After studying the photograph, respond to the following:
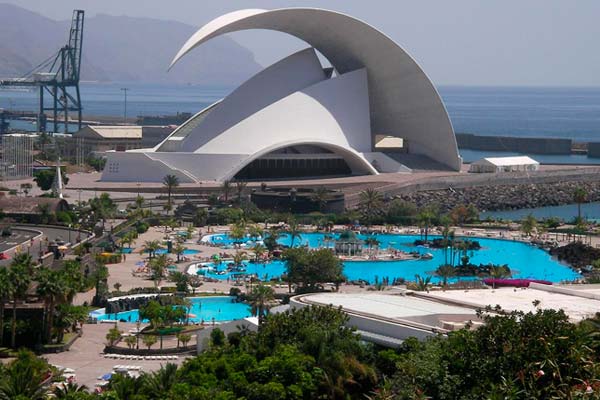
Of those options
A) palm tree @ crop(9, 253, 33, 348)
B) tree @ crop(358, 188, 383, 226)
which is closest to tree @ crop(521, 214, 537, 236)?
tree @ crop(358, 188, 383, 226)

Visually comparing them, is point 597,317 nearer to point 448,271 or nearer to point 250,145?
point 448,271

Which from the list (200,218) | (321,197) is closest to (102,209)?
(200,218)

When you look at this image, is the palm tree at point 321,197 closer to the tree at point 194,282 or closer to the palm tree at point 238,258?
the palm tree at point 238,258

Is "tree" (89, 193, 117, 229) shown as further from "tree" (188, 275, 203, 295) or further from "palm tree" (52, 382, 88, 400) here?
"palm tree" (52, 382, 88, 400)

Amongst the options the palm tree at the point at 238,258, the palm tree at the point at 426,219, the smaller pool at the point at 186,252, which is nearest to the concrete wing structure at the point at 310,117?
the palm tree at the point at 426,219

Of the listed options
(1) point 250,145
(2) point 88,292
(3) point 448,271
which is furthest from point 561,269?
(1) point 250,145

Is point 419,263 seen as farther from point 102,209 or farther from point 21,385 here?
point 21,385
